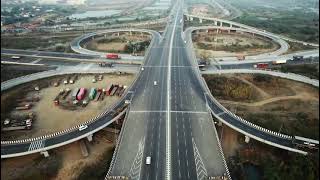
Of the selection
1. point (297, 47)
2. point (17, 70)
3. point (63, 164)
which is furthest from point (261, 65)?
point (17, 70)

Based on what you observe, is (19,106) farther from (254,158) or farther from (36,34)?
(36,34)

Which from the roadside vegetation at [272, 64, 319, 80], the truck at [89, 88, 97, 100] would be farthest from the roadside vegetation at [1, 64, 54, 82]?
the roadside vegetation at [272, 64, 319, 80]

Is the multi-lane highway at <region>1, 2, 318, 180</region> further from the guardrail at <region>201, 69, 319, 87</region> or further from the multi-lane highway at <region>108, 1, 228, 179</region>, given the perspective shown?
the guardrail at <region>201, 69, 319, 87</region>

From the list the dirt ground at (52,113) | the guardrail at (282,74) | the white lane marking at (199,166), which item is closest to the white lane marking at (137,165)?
the white lane marking at (199,166)

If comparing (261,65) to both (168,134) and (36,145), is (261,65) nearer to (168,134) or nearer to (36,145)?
(168,134)

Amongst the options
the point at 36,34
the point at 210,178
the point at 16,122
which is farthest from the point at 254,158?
the point at 36,34

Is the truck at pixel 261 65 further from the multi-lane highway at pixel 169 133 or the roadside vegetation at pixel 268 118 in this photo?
the multi-lane highway at pixel 169 133
